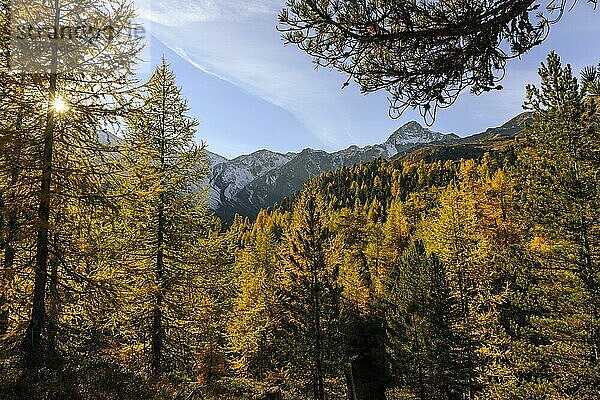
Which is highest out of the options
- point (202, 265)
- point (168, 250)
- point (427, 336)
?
point (168, 250)

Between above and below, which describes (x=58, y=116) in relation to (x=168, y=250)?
above

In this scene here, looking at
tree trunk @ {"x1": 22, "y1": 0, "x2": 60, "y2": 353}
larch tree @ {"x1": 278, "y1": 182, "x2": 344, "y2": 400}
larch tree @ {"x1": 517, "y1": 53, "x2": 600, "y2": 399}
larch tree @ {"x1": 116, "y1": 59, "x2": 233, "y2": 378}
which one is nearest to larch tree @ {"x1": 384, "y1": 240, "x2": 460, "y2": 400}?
larch tree @ {"x1": 278, "y1": 182, "x2": 344, "y2": 400}

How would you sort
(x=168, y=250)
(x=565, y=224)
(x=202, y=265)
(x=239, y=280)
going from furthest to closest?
(x=239, y=280) < (x=202, y=265) < (x=168, y=250) < (x=565, y=224)

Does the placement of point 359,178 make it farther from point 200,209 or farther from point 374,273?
point 200,209

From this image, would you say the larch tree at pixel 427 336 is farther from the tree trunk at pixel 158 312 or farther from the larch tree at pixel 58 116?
the larch tree at pixel 58 116

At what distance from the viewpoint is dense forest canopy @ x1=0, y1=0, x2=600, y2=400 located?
6723 millimetres

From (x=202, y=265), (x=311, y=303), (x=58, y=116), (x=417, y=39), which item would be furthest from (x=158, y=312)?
(x=417, y=39)

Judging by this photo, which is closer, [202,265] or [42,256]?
[42,256]

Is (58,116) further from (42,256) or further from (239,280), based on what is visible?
(239,280)

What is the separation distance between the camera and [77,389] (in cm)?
607

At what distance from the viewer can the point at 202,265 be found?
484 inches

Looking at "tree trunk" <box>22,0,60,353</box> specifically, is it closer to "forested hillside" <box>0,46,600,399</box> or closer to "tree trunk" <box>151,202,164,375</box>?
"forested hillside" <box>0,46,600,399</box>

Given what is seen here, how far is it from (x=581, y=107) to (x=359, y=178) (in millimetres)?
92257

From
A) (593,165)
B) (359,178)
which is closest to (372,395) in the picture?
(593,165)
